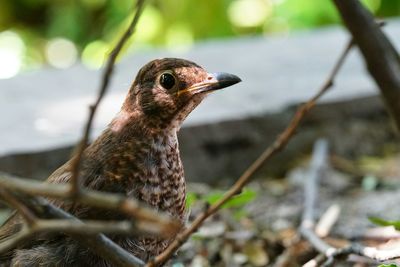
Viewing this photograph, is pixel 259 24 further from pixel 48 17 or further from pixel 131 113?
pixel 131 113

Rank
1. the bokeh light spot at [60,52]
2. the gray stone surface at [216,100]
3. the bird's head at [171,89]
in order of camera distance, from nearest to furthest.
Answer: the bird's head at [171,89] < the gray stone surface at [216,100] < the bokeh light spot at [60,52]

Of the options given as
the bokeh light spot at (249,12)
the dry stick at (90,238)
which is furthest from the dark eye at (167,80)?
the bokeh light spot at (249,12)

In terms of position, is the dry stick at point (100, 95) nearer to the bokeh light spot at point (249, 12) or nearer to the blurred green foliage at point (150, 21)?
the blurred green foliage at point (150, 21)

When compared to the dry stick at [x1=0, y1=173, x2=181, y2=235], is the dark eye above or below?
below

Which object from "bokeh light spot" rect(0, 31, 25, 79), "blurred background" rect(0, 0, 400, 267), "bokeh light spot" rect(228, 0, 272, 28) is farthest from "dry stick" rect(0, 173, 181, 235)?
"bokeh light spot" rect(0, 31, 25, 79)

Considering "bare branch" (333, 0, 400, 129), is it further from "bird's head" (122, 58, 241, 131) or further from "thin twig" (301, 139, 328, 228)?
"thin twig" (301, 139, 328, 228)

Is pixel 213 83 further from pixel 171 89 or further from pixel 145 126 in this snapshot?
pixel 145 126
